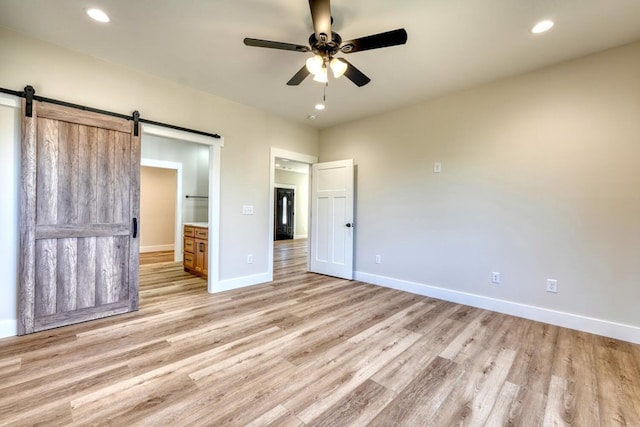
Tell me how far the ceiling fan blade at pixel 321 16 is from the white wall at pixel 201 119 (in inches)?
87.5

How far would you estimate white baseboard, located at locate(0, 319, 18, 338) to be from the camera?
2.38 metres

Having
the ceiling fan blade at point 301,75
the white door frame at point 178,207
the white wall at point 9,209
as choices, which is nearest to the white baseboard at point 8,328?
the white wall at point 9,209

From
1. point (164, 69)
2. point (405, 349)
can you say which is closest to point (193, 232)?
point (164, 69)

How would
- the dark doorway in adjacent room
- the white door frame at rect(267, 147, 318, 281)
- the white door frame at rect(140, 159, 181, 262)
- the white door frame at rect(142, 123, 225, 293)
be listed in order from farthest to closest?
the dark doorway in adjacent room
the white door frame at rect(140, 159, 181, 262)
the white door frame at rect(267, 147, 318, 281)
the white door frame at rect(142, 123, 225, 293)

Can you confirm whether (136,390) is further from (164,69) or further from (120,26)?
(164,69)

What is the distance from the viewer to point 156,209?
7.36 m

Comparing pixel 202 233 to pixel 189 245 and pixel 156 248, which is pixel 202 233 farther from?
pixel 156 248

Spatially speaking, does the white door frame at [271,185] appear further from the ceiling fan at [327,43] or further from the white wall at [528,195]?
the ceiling fan at [327,43]

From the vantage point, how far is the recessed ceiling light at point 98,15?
7.07ft

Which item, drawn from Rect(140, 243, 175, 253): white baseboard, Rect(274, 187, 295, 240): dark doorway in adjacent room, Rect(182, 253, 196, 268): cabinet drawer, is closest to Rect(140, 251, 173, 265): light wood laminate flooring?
Rect(140, 243, 175, 253): white baseboard

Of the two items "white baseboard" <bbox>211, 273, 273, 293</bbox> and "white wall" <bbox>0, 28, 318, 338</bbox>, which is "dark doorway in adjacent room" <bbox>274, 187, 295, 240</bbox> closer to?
"white wall" <bbox>0, 28, 318, 338</bbox>

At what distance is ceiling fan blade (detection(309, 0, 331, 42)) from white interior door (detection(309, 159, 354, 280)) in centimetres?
259

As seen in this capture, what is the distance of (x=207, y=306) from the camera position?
324 centimetres

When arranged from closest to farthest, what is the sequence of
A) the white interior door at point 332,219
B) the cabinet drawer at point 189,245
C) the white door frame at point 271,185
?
the white door frame at point 271,185, the white interior door at point 332,219, the cabinet drawer at point 189,245
